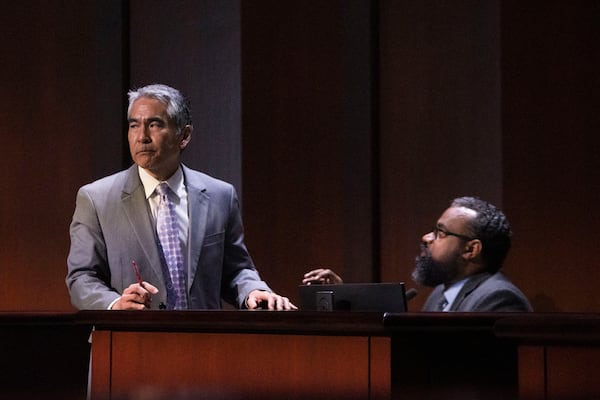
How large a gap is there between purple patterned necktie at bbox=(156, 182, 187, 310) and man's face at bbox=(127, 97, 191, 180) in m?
0.07

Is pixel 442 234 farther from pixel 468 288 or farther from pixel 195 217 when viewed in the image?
pixel 195 217

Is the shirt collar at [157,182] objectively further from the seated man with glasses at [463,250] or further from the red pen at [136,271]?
the seated man with glasses at [463,250]

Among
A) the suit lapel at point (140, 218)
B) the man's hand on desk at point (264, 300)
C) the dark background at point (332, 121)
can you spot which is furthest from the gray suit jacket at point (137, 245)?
the dark background at point (332, 121)

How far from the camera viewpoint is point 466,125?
186 inches

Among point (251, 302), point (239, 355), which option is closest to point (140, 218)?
point (251, 302)

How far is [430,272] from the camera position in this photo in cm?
436

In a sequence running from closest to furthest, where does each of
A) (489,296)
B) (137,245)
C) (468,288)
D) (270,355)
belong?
1. (270,355)
2. (137,245)
3. (489,296)
4. (468,288)

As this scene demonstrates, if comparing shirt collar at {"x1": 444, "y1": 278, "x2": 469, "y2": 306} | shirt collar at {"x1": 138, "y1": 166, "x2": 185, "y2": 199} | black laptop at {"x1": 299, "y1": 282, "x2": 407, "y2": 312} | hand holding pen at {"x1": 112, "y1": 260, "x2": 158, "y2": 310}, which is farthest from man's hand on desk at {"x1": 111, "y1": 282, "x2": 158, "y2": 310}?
shirt collar at {"x1": 444, "y1": 278, "x2": 469, "y2": 306}

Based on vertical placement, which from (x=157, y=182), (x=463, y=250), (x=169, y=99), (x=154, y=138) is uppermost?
(x=169, y=99)

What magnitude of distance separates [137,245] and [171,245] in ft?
0.44

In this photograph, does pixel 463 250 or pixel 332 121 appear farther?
pixel 332 121

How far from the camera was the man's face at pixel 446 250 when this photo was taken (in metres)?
4.29

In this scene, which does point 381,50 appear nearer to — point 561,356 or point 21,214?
point 21,214

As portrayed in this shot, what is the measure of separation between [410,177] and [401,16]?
0.73 m
